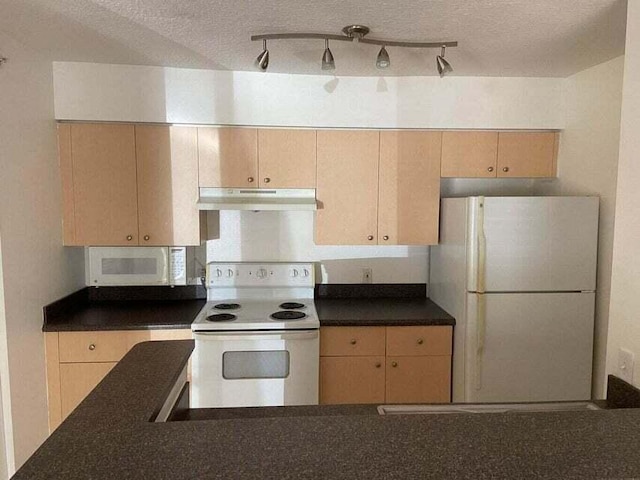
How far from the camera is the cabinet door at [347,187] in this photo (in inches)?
108

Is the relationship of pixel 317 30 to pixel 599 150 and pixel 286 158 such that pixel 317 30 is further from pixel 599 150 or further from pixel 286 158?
pixel 599 150

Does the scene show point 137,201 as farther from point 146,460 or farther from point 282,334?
point 146,460

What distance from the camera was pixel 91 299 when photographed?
9.78 ft

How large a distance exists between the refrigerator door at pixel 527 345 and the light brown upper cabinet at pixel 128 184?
1.83m

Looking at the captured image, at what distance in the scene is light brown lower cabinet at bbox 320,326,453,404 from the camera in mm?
2582

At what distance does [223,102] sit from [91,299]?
1.66 meters

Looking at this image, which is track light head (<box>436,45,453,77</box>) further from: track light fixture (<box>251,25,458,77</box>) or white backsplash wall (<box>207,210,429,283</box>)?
white backsplash wall (<box>207,210,429,283</box>)

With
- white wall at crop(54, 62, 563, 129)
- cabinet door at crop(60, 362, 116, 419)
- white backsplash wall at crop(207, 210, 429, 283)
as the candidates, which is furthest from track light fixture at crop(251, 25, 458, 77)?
cabinet door at crop(60, 362, 116, 419)

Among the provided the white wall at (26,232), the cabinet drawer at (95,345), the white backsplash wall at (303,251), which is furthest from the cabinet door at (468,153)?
the white wall at (26,232)

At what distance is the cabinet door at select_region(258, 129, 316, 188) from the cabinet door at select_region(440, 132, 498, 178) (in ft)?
2.83

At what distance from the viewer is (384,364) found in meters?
2.61

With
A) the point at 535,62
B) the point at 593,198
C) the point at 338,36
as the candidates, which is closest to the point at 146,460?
the point at 338,36

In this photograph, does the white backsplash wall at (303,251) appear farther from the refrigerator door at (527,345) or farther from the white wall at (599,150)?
the white wall at (599,150)

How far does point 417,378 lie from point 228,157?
181 centimetres
